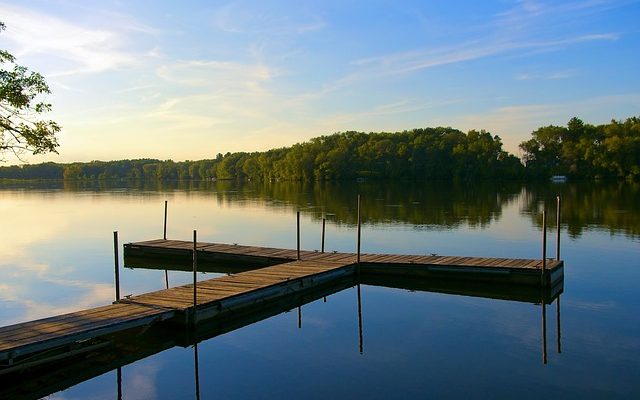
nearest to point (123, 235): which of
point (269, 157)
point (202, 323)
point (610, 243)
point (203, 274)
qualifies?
point (203, 274)

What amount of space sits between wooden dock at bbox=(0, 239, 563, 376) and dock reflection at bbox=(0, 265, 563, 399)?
8.9 inches

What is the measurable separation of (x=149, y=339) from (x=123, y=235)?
2470cm

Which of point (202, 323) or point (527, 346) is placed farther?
point (202, 323)

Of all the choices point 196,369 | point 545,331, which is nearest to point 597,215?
point 545,331

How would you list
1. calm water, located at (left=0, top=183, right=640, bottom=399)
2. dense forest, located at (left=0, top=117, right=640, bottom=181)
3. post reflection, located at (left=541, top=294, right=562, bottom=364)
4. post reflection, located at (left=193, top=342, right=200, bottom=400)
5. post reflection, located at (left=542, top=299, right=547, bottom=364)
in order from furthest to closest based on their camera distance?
1. dense forest, located at (left=0, top=117, right=640, bottom=181)
2. post reflection, located at (left=541, top=294, right=562, bottom=364)
3. post reflection, located at (left=542, top=299, right=547, bottom=364)
4. post reflection, located at (left=193, top=342, right=200, bottom=400)
5. calm water, located at (left=0, top=183, right=640, bottom=399)

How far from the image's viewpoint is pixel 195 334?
47.0 ft

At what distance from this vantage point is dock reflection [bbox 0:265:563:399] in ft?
37.5

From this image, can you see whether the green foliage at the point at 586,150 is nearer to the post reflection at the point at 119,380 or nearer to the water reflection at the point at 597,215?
the water reflection at the point at 597,215

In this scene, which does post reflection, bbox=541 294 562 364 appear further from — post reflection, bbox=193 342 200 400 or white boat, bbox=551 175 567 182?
white boat, bbox=551 175 567 182

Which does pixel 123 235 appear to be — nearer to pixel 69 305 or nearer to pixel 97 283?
pixel 97 283

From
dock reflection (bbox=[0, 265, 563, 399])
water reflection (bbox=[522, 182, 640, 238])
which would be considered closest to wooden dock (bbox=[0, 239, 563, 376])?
dock reflection (bbox=[0, 265, 563, 399])

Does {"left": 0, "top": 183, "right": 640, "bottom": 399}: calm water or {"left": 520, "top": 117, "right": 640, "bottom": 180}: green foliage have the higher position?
{"left": 520, "top": 117, "right": 640, "bottom": 180}: green foliage

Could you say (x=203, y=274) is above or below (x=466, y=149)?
below

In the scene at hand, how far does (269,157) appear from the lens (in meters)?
178
